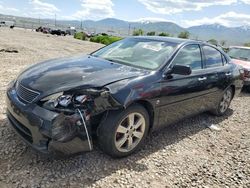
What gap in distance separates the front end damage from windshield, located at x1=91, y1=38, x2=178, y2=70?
3.70 feet

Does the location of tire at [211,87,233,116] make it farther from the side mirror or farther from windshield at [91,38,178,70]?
the side mirror

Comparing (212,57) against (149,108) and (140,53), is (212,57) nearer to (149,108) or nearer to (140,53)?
(140,53)

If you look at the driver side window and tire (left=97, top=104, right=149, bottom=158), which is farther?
the driver side window

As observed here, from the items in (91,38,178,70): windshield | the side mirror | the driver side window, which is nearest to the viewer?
the side mirror

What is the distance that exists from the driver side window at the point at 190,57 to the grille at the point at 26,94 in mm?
2133

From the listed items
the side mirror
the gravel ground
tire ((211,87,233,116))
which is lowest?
the gravel ground

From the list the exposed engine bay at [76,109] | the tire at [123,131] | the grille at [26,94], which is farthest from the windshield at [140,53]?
the grille at [26,94]

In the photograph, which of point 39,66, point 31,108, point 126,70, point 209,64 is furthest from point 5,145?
point 209,64

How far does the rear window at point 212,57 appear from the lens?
5.06 meters

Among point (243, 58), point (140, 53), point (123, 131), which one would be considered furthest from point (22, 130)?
point (243, 58)

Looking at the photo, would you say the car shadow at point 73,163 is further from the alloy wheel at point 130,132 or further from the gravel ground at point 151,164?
the alloy wheel at point 130,132

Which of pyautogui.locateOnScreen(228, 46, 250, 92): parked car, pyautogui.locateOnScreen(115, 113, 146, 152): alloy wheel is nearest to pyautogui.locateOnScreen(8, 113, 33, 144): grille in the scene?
pyautogui.locateOnScreen(115, 113, 146, 152): alloy wheel

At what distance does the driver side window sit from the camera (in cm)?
430

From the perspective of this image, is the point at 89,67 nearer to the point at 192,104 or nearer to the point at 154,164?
the point at 154,164
